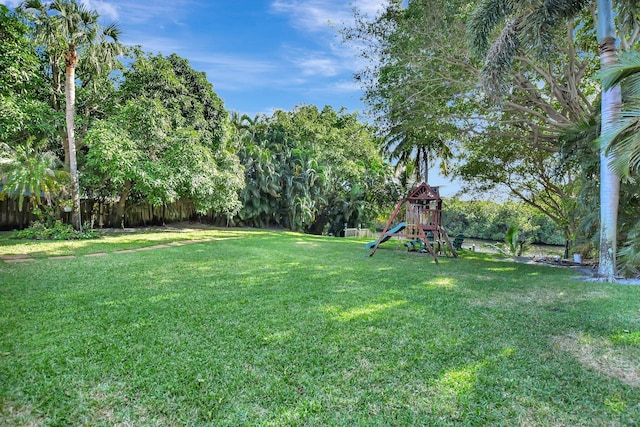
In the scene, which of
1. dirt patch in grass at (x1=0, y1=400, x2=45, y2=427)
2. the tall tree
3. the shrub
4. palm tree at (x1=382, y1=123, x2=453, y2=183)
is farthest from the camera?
palm tree at (x1=382, y1=123, x2=453, y2=183)

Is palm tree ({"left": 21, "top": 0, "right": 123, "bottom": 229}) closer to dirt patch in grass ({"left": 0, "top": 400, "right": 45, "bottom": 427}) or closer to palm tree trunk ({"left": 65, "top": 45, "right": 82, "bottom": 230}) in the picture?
palm tree trunk ({"left": 65, "top": 45, "right": 82, "bottom": 230})

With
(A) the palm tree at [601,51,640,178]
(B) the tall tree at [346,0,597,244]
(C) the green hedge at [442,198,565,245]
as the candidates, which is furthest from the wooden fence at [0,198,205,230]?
(C) the green hedge at [442,198,565,245]

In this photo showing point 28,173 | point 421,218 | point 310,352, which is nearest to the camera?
point 310,352

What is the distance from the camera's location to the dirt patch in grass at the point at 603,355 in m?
2.86

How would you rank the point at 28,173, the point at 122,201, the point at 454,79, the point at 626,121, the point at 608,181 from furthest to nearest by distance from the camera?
1. the point at 122,201
2. the point at 454,79
3. the point at 28,173
4. the point at 608,181
5. the point at 626,121

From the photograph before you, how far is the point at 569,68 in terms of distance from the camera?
974 cm

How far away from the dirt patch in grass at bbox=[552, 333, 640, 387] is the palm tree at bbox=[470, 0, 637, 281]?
14.4 feet

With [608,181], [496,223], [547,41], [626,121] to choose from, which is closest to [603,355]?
[626,121]

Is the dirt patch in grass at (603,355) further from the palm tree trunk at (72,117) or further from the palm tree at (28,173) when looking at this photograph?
the palm tree trunk at (72,117)

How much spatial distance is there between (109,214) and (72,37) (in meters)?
8.43

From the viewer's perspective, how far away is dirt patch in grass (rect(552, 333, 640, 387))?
113 inches

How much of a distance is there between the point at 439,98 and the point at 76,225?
46.5ft

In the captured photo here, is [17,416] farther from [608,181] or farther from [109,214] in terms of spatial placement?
[109,214]

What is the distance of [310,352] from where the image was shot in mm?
3137
